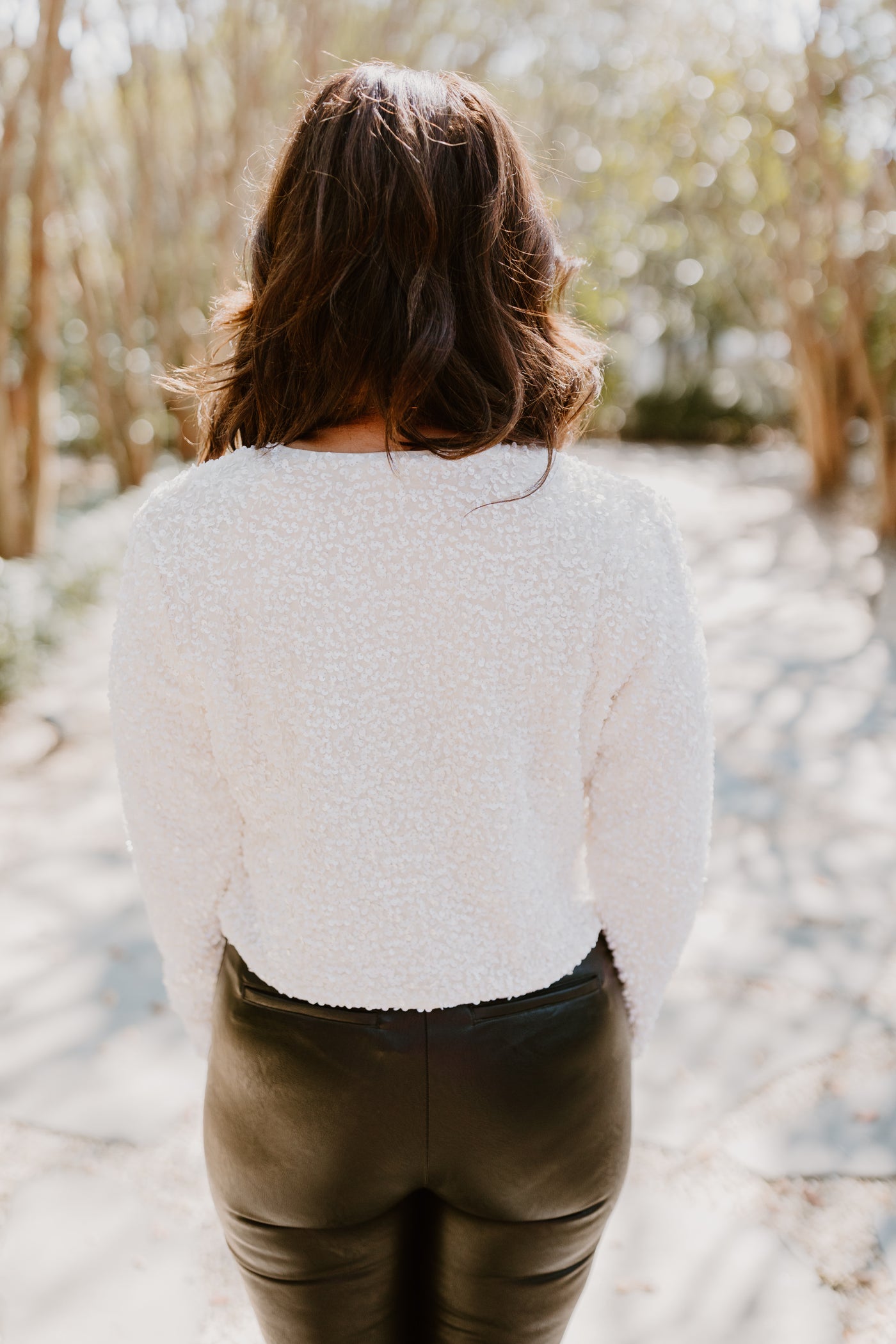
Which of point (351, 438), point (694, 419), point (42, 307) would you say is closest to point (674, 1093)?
point (351, 438)

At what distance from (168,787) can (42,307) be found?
5.89 meters

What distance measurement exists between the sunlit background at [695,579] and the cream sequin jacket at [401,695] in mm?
383

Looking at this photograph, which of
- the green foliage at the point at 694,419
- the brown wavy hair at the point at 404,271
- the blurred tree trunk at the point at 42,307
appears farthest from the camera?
the green foliage at the point at 694,419

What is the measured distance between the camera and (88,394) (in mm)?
11867

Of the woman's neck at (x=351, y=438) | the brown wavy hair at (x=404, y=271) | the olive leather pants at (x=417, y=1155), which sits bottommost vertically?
the olive leather pants at (x=417, y=1155)

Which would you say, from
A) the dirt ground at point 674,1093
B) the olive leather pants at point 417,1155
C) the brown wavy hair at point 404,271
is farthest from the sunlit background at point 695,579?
the olive leather pants at point 417,1155

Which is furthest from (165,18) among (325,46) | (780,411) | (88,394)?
(780,411)

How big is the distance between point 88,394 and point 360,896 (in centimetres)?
1207

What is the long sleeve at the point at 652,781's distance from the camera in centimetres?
A: 102

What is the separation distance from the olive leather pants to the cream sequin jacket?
0.13 feet

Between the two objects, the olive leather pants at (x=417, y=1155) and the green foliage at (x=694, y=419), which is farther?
the green foliage at (x=694, y=419)

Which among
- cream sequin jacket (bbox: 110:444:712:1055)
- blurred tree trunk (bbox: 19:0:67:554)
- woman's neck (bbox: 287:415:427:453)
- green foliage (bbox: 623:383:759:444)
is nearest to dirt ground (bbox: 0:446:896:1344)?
cream sequin jacket (bbox: 110:444:712:1055)

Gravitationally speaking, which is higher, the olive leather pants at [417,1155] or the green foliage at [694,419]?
the olive leather pants at [417,1155]

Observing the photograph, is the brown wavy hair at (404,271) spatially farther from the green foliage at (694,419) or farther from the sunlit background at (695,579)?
the green foliage at (694,419)
